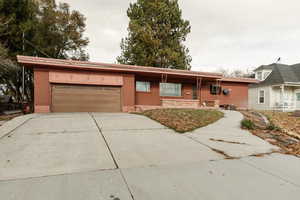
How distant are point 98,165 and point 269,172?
3040mm

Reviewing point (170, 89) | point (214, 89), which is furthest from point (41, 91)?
point (214, 89)

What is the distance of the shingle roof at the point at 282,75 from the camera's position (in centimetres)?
1557

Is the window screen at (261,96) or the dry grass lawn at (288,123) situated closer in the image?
the dry grass lawn at (288,123)

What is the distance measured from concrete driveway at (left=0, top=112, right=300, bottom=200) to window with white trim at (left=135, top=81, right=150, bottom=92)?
7782 mm

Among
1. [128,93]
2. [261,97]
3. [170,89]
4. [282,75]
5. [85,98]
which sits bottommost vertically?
[85,98]

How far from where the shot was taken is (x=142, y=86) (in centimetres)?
1251

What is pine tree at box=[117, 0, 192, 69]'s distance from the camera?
54.2 feet

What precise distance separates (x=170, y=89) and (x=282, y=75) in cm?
1190

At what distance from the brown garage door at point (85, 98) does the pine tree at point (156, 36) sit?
7.40 meters

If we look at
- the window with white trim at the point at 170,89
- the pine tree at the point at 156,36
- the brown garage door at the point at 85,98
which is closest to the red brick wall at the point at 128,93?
the brown garage door at the point at 85,98

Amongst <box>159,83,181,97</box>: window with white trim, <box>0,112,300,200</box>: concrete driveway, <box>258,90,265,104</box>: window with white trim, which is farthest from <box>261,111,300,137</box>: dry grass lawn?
<box>258,90,265,104</box>: window with white trim

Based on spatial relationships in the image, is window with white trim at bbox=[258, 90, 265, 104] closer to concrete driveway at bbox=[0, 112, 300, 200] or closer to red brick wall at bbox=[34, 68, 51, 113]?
concrete driveway at bbox=[0, 112, 300, 200]

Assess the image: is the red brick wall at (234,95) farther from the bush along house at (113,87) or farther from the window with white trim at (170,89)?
the window with white trim at (170,89)

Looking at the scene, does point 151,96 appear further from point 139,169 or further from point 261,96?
point 261,96
